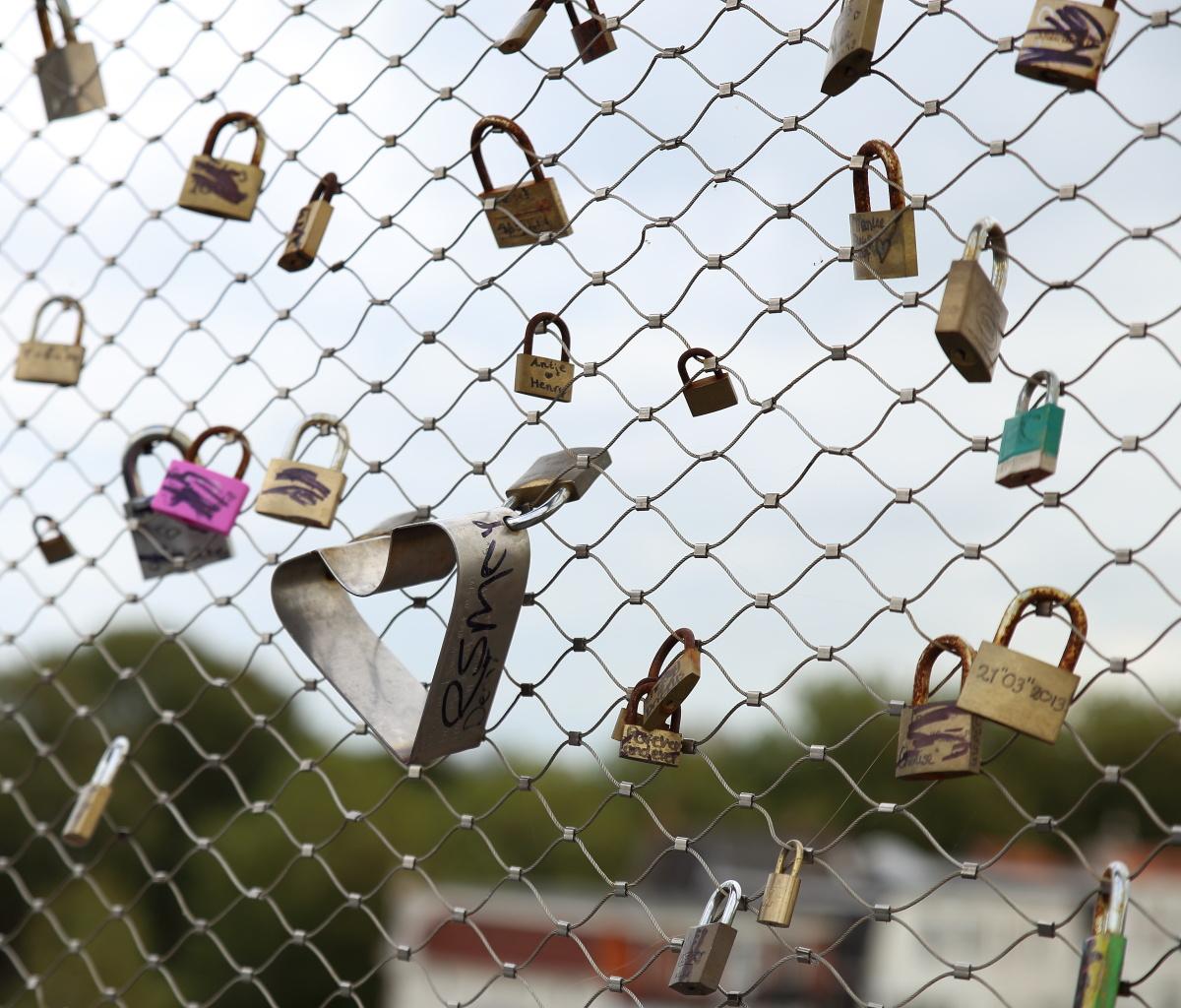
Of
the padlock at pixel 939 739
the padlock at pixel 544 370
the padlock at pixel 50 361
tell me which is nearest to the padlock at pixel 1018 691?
the padlock at pixel 939 739

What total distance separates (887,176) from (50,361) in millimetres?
848

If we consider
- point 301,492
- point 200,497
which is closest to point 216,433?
point 200,497

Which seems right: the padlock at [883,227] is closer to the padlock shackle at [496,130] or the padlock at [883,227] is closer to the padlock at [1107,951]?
the padlock shackle at [496,130]

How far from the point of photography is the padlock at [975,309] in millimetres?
744

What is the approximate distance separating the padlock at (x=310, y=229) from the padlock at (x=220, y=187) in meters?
0.07

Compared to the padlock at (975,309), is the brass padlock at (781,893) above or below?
below

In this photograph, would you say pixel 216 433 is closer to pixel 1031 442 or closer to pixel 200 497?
pixel 200 497

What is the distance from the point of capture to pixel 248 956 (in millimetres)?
16812

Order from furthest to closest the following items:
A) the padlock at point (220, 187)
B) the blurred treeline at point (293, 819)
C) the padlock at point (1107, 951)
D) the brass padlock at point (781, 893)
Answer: the blurred treeline at point (293, 819), the padlock at point (220, 187), the brass padlock at point (781, 893), the padlock at point (1107, 951)

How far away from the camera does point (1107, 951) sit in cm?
71

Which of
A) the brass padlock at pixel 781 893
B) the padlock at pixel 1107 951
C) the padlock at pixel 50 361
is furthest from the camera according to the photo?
the padlock at pixel 50 361

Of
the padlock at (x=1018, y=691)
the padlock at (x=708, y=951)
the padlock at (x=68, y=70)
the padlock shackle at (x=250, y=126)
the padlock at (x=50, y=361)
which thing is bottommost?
the padlock at (x=708, y=951)

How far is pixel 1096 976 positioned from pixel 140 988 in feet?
55.8

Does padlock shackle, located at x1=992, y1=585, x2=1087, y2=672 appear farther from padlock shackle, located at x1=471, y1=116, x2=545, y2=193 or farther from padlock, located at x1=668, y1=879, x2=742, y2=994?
padlock shackle, located at x1=471, y1=116, x2=545, y2=193
